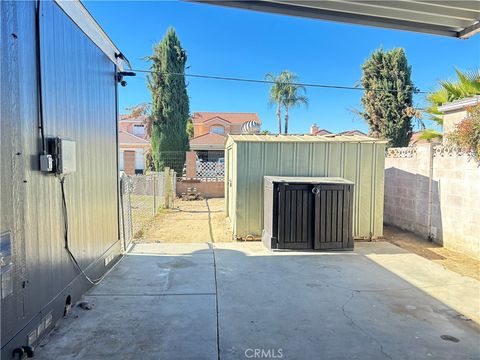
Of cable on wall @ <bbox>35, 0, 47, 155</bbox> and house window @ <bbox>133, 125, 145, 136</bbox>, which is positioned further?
house window @ <bbox>133, 125, 145, 136</bbox>

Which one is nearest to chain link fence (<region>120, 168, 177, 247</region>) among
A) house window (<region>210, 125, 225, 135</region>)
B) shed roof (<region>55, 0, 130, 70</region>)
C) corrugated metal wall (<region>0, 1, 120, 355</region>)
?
corrugated metal wall (<region>0, 1, 120, 355</region>)

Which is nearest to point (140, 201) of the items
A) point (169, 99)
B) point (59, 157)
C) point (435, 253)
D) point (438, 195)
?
point (169, 99)

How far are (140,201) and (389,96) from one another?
1292 cm

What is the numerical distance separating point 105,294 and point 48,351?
124cm

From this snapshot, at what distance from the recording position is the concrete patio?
2.77m

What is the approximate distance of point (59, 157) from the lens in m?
3.09

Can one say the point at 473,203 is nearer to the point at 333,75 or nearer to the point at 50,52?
the point at 50,52

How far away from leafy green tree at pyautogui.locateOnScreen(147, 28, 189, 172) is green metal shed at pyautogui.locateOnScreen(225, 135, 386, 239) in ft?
44.2

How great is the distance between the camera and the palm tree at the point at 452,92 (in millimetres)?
7801

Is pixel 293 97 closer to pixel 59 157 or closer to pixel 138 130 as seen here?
pixel 138 130

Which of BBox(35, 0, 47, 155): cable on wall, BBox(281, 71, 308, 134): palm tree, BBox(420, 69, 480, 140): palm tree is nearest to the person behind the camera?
BBox(35, 0, 47, 155): cable on wall

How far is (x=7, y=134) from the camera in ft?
7.80

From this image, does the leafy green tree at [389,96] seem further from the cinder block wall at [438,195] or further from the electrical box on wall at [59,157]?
the electrical box on wall at [59,157]

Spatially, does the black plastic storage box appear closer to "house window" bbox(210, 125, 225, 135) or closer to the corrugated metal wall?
the corrugated metal wall
